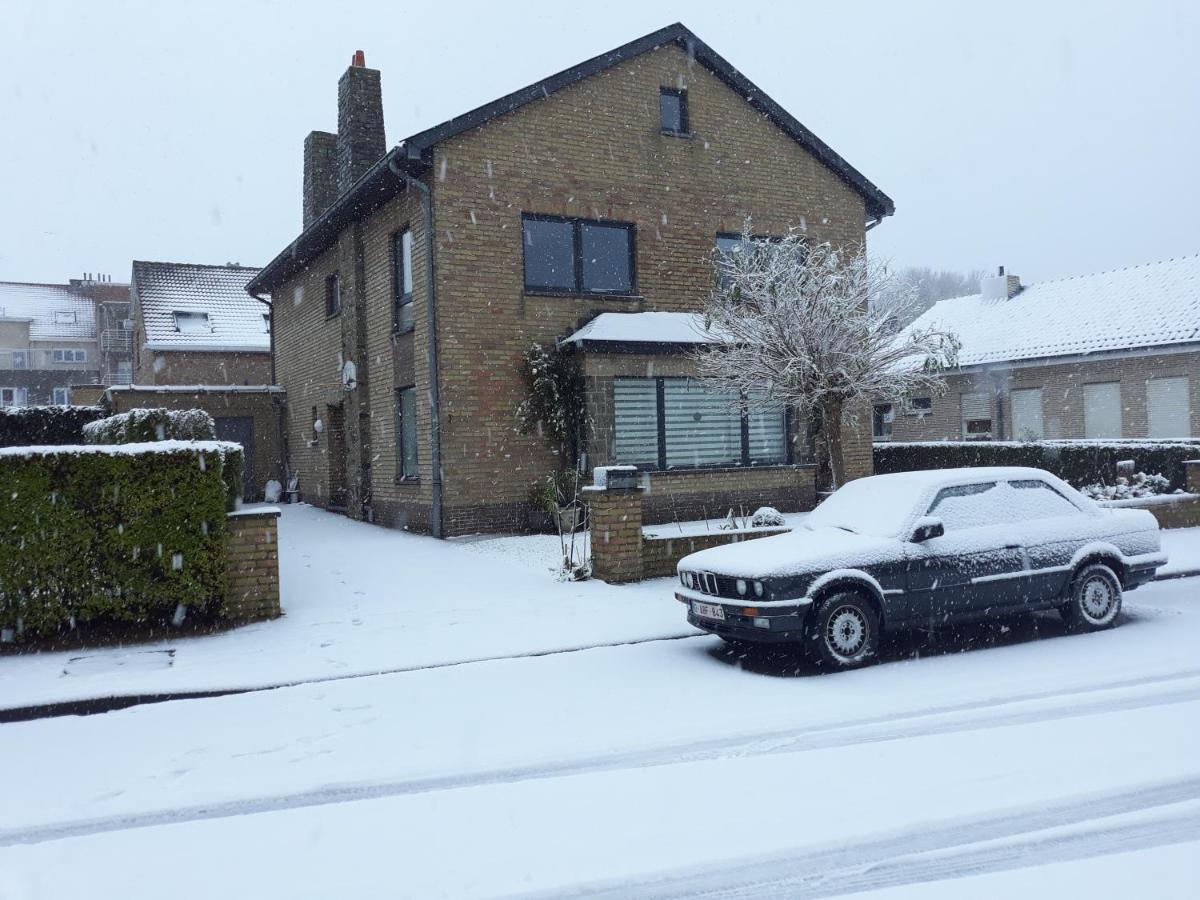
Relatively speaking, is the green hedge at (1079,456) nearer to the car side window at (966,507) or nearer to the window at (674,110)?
Result: the window at (674,110)

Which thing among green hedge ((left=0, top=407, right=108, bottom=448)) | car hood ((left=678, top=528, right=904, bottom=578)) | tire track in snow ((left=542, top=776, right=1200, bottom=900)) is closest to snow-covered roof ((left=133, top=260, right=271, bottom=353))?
green hedge ((left=0, top=407, right=108, bottom=448))

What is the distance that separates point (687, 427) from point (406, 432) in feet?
16.6

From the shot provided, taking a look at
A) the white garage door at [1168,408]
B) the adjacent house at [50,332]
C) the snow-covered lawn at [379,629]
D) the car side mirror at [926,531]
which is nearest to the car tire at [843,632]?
the car side mirror at [926,531]

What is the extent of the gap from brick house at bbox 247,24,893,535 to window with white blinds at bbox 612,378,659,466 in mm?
29

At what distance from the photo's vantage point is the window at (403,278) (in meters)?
16.4

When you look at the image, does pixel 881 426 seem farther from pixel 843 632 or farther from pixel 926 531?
pixel 843 632

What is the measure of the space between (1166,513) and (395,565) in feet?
38.7

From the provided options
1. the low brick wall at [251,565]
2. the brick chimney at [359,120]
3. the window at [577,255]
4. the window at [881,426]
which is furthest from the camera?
the window at [881,426]

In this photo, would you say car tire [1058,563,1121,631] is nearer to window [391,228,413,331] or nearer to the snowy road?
the snowy road

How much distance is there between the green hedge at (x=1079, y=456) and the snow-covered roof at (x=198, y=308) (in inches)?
839

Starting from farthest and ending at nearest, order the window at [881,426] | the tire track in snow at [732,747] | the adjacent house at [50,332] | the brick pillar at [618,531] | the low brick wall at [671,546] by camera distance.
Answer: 1. the adjacent house at [50,332]
2. the window at [881,426]
3. the low brick wall at [671,546]
4. the brick pillar at [618,531]
5. the tire track in snow at [732,747]

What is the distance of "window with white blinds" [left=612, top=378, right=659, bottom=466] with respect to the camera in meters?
15.6

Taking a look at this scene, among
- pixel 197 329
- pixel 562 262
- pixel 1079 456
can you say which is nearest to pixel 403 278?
pixel 562 262

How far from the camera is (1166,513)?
14.6 meters
